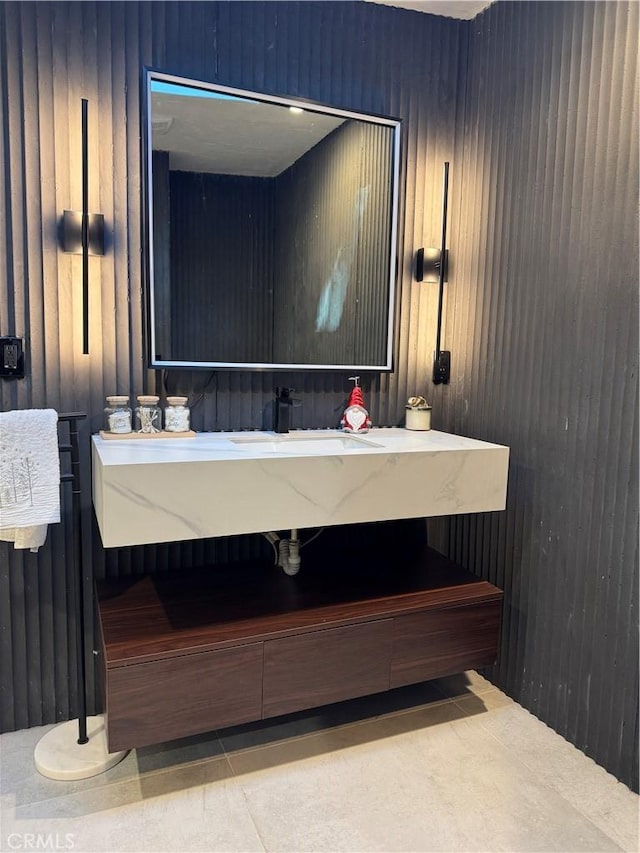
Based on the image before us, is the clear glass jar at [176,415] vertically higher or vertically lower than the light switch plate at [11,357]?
lower

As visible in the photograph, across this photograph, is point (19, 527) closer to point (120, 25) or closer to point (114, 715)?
point (114, 715)

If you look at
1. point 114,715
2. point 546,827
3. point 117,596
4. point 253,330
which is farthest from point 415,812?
point 253,330

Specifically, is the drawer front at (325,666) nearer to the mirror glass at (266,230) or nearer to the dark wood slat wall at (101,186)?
the dark wood slat wall at (101,186)

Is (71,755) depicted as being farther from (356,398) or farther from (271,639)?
(356,398)

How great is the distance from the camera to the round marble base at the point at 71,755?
5.78 feet

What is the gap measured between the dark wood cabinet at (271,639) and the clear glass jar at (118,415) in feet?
1.72

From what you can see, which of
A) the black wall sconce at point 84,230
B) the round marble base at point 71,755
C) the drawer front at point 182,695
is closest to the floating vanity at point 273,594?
the drawer front at point 182,695

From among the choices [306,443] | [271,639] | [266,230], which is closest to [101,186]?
[266,230]

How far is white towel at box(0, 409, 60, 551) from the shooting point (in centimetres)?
161

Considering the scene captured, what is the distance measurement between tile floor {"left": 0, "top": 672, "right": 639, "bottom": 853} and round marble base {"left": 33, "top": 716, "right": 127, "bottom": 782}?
0.03 m

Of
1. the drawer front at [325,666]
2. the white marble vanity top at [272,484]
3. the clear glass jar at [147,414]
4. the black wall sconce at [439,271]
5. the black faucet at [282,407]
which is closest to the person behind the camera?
the white marble vanity top at [272,484]

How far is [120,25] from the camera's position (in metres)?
1.90

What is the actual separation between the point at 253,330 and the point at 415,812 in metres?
1.57

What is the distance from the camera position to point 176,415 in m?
2.01
